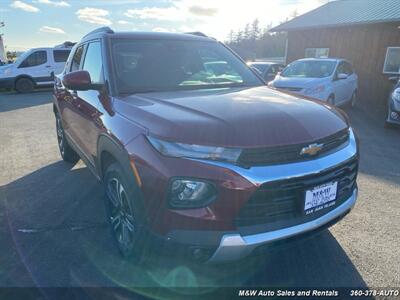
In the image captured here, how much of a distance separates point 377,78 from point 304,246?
527 inches

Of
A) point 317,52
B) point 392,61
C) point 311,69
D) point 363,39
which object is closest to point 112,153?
point 311,69

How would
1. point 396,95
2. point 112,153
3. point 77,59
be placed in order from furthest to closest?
point 396,95, point 77,59, point 112,153

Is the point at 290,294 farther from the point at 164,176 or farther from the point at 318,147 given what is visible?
the point at 164,176

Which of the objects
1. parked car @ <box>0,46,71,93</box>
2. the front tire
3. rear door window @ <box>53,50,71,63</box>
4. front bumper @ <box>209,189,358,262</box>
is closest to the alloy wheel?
the front tire

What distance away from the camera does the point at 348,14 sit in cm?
1598

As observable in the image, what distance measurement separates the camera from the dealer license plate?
230 centimetres

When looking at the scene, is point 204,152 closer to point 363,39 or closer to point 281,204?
point 281,204

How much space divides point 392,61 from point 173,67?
524 inches

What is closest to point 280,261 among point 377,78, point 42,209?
point 42,209

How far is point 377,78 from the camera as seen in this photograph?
14164mm

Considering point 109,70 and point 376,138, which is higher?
point 109,70

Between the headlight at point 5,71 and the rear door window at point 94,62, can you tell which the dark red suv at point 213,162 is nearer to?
the rear door window at point 94,62

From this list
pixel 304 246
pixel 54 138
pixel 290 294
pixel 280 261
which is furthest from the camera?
pixel 54 138

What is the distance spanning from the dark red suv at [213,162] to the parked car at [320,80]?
617 centimetres
